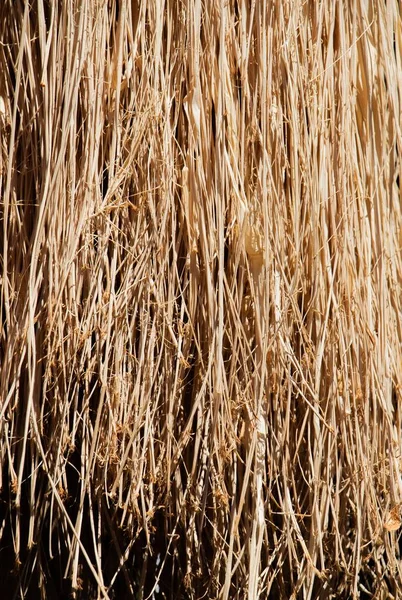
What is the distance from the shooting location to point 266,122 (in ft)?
2.53

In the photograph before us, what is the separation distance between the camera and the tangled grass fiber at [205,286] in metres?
0.75

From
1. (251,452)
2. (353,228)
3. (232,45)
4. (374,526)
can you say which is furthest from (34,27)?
(374,526)

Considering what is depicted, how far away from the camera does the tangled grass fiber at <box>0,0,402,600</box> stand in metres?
0.75

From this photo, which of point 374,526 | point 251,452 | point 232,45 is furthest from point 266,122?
point 374,526

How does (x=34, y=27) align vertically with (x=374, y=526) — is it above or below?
above

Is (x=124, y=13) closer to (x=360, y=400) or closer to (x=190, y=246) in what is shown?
(x=190, y=246)

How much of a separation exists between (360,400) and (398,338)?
90 mm

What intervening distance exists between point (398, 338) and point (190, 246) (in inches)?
10.6

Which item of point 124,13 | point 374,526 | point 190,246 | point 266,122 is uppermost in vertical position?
point 124,13

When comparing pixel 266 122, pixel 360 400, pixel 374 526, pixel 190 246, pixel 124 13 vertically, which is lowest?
pixel 374 526

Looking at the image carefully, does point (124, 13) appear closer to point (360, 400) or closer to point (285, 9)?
point (285, 9)

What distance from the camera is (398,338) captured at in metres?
0.80

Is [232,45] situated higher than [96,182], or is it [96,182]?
[232,45]

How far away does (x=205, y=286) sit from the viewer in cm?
78
